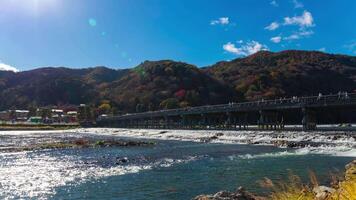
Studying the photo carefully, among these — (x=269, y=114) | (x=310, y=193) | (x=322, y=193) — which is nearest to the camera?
(x=310, y=193)

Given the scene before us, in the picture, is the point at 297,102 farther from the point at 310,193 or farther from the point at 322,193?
the point at 310,193

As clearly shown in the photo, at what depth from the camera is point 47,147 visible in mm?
56188

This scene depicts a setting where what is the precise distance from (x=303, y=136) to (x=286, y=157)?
50.0ft

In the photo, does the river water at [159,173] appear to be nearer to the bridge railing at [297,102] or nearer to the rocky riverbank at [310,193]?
the rocky riverbank at [310,193]

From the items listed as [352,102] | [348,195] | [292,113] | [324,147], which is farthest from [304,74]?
[348,195]

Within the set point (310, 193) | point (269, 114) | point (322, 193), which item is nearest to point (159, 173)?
point (322, 193)

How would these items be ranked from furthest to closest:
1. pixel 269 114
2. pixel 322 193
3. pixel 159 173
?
pixel 269 114 < pixel 159 173 < pixel 322 193

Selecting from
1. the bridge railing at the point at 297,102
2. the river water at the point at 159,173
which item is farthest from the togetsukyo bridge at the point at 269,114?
the river water at the point at 159,173

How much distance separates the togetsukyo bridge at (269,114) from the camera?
212 feet

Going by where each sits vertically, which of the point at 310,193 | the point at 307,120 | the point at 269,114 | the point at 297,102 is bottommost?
the point at 310,193

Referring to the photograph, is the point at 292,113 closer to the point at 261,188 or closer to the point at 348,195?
the point at 261,188

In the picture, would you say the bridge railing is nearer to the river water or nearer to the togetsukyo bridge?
the togetsukyo bridge

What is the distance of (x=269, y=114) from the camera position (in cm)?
8969

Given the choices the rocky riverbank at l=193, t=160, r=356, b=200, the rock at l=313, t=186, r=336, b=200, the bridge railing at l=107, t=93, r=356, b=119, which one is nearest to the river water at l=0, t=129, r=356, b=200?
the rock at l=313, t=186, r=336, b=200
